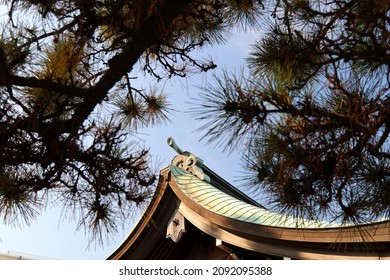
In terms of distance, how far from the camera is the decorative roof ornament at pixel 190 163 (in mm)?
3225

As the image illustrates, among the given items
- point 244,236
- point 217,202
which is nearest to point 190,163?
point 217,202

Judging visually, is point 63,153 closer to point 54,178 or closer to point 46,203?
point 54,178

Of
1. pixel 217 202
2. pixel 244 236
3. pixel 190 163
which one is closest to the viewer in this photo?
pixel 244 236

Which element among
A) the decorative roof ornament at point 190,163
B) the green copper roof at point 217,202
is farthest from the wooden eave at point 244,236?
the decorative roof ornament at point 190,163

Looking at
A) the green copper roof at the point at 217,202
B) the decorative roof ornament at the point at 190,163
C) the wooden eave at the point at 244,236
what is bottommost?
the wooden eave at the point at 244,236

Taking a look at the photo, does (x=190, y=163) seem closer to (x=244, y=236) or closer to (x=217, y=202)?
(x=217, y=202)

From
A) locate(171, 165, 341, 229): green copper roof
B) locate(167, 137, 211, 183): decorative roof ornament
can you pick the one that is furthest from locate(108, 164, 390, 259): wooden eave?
locate(167, 137, 211, 183): decorative roof ornament

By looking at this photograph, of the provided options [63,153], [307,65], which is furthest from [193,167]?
[307,65]

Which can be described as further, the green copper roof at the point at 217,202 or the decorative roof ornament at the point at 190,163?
the decorative roof ornament at the point at 190,163

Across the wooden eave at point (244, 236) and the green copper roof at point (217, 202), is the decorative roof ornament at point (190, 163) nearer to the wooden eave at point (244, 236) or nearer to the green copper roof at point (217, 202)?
the green copper roof at point (217, 202)

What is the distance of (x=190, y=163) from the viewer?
3244 millimetres

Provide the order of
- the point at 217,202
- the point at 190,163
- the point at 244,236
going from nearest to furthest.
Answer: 1. the point at 244,236
2. the point at 217,202
3. the point at 190,163

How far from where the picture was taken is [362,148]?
4.26 ft

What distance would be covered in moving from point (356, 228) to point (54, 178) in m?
0.97
